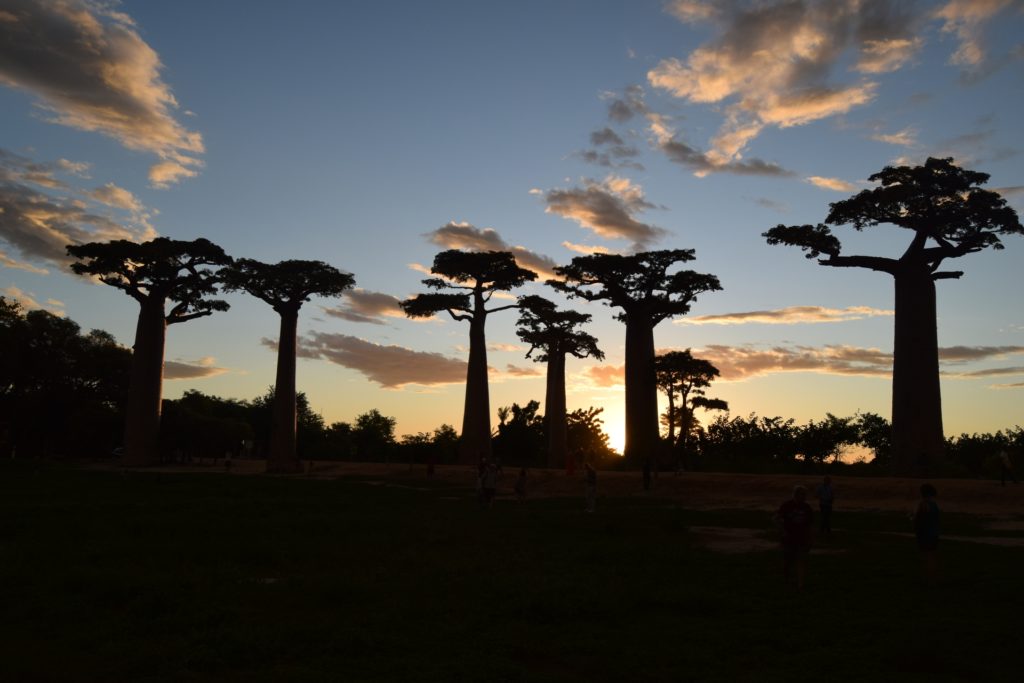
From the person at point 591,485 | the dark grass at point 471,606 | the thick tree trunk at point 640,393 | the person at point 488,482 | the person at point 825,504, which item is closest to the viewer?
the dark grass at point 471,606

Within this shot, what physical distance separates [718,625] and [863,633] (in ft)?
5.18

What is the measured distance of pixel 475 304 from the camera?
160 ft

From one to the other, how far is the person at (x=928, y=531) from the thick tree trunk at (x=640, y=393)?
3124 centimetres

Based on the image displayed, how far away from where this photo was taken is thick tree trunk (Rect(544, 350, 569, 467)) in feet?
177

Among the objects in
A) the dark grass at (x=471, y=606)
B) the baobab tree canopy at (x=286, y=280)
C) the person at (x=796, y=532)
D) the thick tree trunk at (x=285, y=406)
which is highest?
the baobab tree canopy at (x=286, y=280)

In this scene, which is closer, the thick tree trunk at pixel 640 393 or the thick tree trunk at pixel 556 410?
the thick tree trunk at pixel 640 393

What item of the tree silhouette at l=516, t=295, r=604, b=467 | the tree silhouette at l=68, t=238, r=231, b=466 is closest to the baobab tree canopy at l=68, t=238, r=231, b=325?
the tree silhouette at l=68, t=238, r=231, b=466

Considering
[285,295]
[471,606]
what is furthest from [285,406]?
[471,606]

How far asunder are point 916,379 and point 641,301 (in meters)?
15.6

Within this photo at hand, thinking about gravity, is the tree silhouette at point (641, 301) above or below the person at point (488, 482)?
above

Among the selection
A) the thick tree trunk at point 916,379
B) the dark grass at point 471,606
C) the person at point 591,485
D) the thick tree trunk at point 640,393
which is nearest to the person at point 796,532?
the dark grass at point 471,606

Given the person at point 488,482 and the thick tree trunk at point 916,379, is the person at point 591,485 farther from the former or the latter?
the thick tree trunk at point 916,379

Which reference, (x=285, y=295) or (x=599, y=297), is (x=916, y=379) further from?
(x=285, y=295)

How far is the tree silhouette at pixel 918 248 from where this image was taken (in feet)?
111
